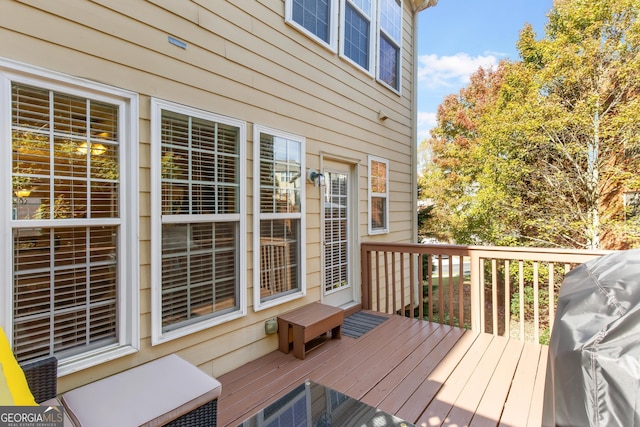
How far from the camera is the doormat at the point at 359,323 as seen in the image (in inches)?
142

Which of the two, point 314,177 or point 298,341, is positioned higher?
point 314,177

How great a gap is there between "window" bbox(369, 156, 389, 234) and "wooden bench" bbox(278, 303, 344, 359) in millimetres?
1803

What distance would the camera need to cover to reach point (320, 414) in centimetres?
162

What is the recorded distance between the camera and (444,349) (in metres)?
3.11

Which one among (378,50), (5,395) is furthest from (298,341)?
(378,50)

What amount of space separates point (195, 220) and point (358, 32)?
150 inches

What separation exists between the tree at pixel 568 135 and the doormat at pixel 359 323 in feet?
16.7

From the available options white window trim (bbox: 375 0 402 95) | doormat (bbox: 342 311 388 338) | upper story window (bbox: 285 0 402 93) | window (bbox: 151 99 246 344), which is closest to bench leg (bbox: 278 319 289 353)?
window (bbox: 151 99 246 344)

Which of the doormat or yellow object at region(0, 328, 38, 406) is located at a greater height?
yellow object at region(0, 328, 38, 406)

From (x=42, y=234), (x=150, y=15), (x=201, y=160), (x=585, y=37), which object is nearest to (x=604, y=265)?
(x=201, y=160)

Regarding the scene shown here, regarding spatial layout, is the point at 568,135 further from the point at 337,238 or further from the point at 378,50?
the point at 337,238

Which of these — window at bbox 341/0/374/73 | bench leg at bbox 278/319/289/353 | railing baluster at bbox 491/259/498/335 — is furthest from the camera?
window at bbox 341/0/374/73

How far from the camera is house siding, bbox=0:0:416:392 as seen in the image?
6.12 feet

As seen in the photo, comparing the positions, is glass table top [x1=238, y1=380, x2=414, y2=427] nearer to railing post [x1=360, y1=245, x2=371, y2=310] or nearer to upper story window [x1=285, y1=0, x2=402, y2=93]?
railing post [x1=360, y1=245, x2=371, y2=310]
